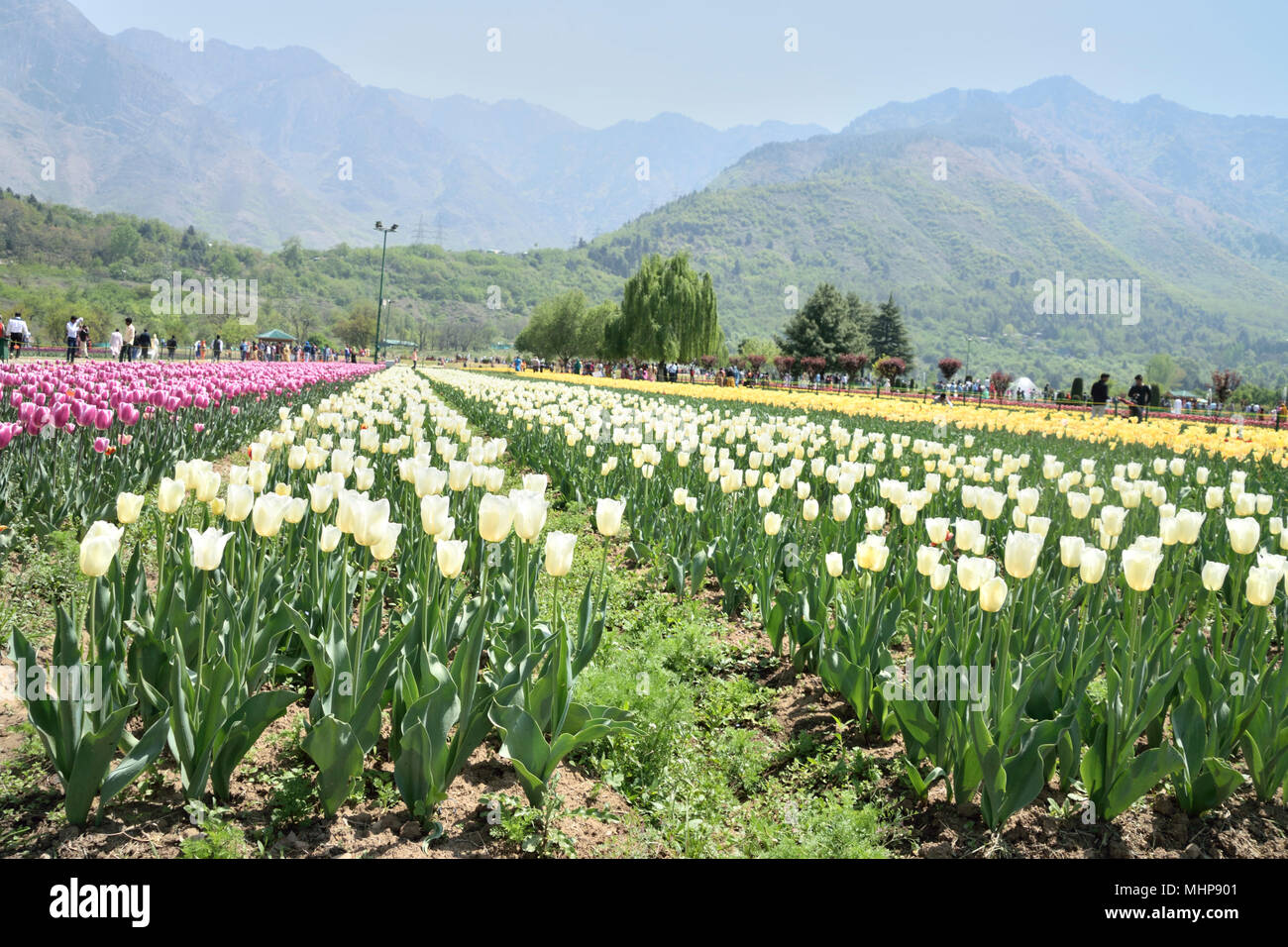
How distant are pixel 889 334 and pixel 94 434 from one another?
8434 cm

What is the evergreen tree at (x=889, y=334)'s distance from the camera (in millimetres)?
84250

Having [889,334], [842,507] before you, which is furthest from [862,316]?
[842,507]

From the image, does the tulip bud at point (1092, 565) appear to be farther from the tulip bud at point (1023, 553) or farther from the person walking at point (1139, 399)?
the person walking at point (1139, 399)

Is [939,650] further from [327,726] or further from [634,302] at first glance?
[634,302]

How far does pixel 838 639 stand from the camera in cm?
387

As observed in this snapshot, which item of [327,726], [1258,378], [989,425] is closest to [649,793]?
[327,726]

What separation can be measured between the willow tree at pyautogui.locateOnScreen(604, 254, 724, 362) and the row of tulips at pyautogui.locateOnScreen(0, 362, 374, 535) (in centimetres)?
4238

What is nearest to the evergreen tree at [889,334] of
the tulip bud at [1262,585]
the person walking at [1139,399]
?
the person walking at [1139,399]

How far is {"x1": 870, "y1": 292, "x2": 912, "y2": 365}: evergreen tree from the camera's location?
84250mm

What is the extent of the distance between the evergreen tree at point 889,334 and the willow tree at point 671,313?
3532 centimetres

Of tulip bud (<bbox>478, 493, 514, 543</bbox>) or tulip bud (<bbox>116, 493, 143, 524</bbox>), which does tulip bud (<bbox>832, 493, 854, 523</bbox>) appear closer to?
tulip bud (<bbox>478, 493, 514, 543</bbox>)

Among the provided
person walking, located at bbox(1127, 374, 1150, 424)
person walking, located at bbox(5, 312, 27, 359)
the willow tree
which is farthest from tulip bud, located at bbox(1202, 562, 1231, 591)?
the willow tree
